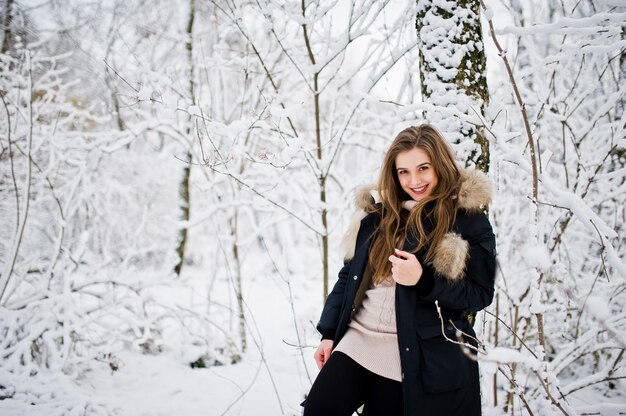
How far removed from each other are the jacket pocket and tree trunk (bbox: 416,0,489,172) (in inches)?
37.8

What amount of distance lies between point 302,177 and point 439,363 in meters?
3.28

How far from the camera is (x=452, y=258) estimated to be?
131 cm

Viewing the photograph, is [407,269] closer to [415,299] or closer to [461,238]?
[415,299]

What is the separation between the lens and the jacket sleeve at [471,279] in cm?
132

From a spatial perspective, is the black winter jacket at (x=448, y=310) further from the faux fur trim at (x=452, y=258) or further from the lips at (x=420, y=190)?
the lips at (x=420, y=190)

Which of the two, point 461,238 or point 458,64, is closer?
point 461,238

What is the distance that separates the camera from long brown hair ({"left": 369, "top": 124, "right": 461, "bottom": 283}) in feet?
4.74

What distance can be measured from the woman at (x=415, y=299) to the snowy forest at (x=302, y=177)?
20cm

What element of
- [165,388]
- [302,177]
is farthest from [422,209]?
[165,388]

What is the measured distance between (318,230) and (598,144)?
3.02 metres

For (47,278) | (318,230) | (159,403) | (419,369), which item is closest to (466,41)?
(318,230)

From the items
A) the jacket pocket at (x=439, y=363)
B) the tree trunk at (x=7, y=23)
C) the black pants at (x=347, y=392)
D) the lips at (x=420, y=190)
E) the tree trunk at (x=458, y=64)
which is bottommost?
the black pants at (x=347, y=392)

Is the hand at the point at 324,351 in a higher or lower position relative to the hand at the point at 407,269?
lower

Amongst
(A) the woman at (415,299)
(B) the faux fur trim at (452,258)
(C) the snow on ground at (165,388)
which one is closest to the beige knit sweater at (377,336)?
(A) the woman at (415,299)
